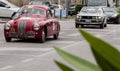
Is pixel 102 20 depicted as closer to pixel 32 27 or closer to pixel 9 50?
pixel 32 27

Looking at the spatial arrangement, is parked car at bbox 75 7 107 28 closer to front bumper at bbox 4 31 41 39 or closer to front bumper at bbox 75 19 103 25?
front bumper at bbox 75 19 103 25

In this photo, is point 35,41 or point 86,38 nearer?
point 86,38

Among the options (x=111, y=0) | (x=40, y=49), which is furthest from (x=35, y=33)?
(x=111, y=0)

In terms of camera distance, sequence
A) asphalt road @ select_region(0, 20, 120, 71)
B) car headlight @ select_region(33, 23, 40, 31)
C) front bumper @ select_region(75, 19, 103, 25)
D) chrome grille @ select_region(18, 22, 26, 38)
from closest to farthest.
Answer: asphalt road @ select_region(0, 20, 120, 71)
car headlight @ select_region(33, 23, 40, 31)
chrome grille @ select_region(18, 22, 26, 38)
front bumper @ select_region(75, 19, 103, 25)

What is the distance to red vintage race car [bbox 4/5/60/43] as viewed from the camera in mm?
19819

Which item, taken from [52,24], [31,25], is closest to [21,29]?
[31,25]

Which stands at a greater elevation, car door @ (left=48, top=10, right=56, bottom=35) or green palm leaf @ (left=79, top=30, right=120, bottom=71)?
green palm leaf @ (left=79, top=30, right=120, bottom=71)

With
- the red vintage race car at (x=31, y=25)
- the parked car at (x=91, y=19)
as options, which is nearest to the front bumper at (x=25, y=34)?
the red vintage race car at (x=31, y=25)

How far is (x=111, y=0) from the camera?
198 ft

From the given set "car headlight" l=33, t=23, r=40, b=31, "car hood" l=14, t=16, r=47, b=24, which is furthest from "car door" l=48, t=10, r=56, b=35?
"car headlight" l=33, t=23, r=40, b=31

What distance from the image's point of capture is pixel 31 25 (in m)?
19.8

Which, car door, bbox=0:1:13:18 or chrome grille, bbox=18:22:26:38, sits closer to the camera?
chrome grille, bbox=18:22:26:38

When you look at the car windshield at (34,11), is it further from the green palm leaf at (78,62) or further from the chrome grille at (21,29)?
the green palm leaf at (78,62)

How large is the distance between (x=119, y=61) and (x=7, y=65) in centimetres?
1185
